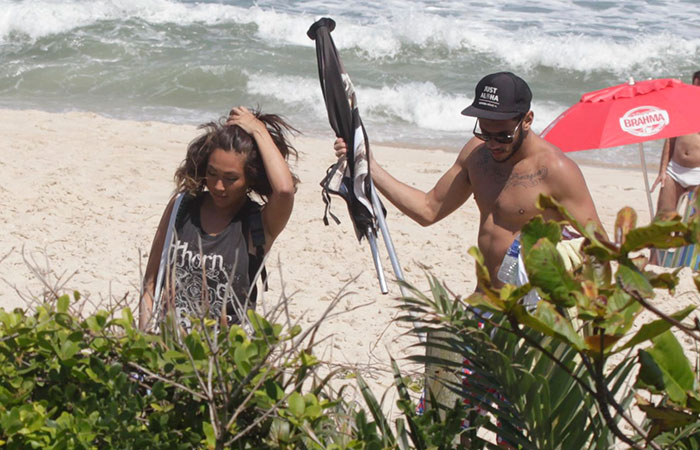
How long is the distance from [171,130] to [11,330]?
8.84 metres

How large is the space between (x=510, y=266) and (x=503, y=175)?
46 centimetres

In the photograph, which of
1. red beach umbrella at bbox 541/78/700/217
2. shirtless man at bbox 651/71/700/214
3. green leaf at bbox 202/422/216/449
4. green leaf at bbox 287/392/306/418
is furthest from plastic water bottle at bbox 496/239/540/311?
shirtless man at bbox 651/71/700/214

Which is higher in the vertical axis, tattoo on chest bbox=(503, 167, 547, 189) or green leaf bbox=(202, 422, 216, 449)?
tattoo on chest bbox=(503, 167, 547, 189)

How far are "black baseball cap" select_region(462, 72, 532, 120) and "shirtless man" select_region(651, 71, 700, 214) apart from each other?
3137 mm

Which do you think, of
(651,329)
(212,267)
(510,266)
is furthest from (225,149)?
(651,329)

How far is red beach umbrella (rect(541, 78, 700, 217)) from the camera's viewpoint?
15.0 feet

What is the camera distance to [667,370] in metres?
1.82

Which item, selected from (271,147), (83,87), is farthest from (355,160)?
(83,87)

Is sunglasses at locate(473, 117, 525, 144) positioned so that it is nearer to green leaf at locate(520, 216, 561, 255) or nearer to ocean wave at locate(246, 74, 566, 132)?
green leaf at locate(520, 216, 561, 255)

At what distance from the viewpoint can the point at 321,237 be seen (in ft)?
23.7

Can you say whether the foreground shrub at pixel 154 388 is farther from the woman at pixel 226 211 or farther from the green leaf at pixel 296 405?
the woman at pixel 226 211

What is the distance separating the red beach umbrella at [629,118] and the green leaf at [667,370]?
2790 mm

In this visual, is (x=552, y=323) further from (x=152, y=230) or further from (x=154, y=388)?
(x=152, y=230)

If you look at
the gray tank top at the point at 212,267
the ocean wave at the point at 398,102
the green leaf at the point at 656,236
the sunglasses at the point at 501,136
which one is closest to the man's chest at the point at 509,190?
the sunglasses at the point at 501,136
